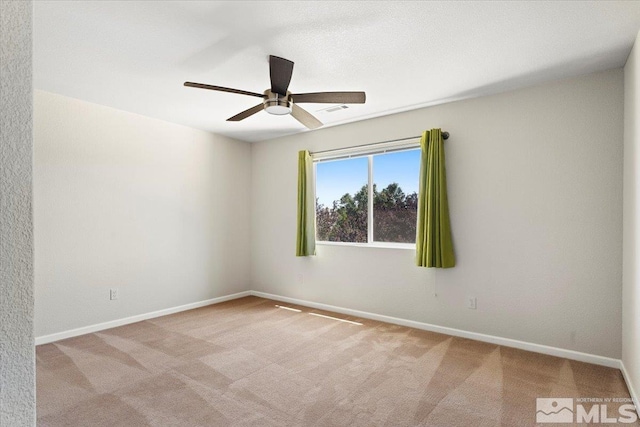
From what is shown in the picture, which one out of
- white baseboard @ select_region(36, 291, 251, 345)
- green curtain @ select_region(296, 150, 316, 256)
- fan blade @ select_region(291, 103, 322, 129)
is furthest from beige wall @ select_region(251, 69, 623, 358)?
white baseboard @ select_region(36, 291, 251, 345)

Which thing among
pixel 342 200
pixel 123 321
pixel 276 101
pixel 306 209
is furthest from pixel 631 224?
pixel 123 321

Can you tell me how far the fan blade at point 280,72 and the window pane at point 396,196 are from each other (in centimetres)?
190

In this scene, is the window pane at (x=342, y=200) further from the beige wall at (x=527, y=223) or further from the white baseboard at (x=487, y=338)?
the white baseboard at (x=487, y=338)

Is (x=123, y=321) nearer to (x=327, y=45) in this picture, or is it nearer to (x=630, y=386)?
(x=327, y=45)

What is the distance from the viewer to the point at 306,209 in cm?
469

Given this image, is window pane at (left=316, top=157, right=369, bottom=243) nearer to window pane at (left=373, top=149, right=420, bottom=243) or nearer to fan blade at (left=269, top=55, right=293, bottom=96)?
window pane at (left=373, top=149, right=420, bottom=243)

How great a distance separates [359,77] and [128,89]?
221 cm

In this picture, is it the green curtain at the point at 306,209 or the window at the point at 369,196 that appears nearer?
the window at the point at 369,196

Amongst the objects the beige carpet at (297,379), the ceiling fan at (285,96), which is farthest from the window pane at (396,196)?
the ceiling fan at (285,96)

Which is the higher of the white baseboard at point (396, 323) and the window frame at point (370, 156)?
the window frame at point (370, 156)

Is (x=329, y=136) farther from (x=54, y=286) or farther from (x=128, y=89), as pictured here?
(x=54, y=286)

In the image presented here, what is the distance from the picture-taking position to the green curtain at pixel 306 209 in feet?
15.3

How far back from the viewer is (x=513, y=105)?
3297 millimetres

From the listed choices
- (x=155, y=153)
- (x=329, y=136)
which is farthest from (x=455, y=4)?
(x=155, y=153)
